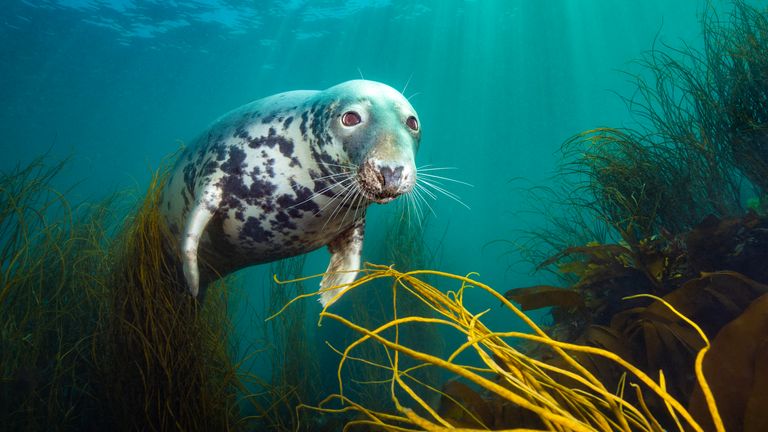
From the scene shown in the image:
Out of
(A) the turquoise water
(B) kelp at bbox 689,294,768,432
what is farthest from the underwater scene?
(A) the turquoise water

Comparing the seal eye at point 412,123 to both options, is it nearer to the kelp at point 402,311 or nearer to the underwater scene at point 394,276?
the underwater scene at point 394,276

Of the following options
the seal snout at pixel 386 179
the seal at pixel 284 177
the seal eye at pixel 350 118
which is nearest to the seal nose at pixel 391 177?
the seal snout at pixel 386 179

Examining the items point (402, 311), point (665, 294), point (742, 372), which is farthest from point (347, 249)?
point (402, 311)

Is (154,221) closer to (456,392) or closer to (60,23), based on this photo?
(456,392)

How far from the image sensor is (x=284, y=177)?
2.76 m

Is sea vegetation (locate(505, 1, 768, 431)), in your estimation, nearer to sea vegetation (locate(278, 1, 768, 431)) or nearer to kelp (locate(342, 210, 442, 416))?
sea vegetation (locate(278, 1, 768, 431))

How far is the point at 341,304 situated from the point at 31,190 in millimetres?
6977

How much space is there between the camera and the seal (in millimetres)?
2484

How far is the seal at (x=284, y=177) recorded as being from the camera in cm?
248

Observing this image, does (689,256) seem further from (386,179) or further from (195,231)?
(195,231)

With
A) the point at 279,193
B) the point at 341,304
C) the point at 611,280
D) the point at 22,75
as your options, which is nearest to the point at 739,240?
the point at 611,280

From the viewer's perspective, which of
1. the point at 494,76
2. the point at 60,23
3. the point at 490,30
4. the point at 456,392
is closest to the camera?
the point at 456,392

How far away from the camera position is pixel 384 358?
23.4ft

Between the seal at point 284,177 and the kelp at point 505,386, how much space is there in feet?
2.49
